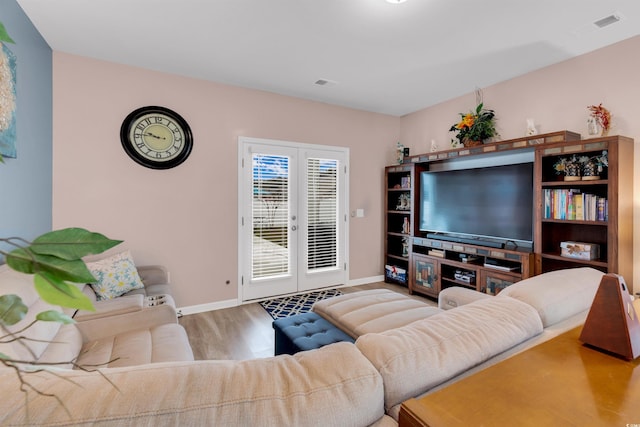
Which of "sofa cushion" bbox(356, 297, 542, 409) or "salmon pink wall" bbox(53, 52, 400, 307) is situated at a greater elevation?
"salmon pink wall" bbox(53, 52, 400, 307)

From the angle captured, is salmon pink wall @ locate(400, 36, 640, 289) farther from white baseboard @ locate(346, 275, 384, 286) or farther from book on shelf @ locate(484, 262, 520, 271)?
white baseboard @ locate(346, 275, 384, 286)

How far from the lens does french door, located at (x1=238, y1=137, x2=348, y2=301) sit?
3848 mm

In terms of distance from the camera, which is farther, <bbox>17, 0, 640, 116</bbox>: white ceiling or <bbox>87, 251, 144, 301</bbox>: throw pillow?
<bbox>87, 251, 144, 301</bbox>: throw pillow

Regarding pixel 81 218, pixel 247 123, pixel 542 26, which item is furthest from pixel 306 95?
pixel 81 218

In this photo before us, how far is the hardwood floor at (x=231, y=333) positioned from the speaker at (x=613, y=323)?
2.19 metres

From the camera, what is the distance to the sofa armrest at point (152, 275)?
3.04 metres

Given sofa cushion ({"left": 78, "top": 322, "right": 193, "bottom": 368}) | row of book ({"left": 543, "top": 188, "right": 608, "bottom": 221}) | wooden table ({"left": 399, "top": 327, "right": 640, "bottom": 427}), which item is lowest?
A: sofa cushion ({"left": 78, "top": 322, "right": 193, "bottom": 368})

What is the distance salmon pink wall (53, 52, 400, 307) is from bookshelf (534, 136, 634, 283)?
2.58 metres

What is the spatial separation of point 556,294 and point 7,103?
327 centimetres

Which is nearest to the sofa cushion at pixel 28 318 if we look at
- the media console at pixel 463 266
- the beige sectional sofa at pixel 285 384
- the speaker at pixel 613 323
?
the beige sectional sofa at pixel 285 384

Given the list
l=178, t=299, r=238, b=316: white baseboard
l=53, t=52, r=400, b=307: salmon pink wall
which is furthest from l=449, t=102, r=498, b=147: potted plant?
l=178, t=299, r=238, b=316: white baseboard

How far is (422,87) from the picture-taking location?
3775 mm

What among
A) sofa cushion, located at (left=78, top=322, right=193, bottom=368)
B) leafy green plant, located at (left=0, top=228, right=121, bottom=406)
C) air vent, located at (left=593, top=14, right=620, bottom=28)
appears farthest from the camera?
air vent, located at (left=593, top=14, right=620, bottom=28)

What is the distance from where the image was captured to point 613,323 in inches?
37.4
